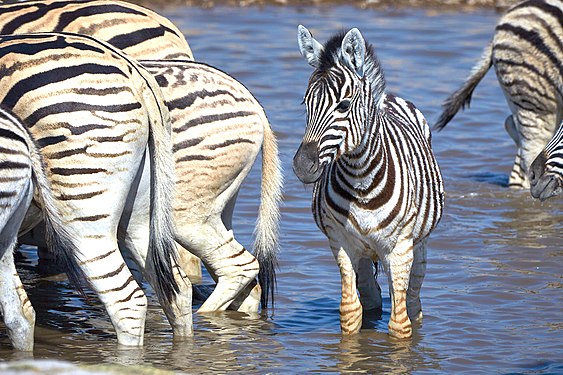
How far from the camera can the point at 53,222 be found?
648 centimetres

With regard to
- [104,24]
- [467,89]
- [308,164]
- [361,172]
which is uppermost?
[104,24]

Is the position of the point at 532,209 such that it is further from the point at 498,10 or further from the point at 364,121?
the point at 498,10

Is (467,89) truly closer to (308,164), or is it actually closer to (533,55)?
(533,55)

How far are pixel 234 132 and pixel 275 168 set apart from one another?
1.93 ft

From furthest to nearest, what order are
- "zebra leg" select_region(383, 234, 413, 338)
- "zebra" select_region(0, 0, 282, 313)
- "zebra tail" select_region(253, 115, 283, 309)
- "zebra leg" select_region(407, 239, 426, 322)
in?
"zebra tail" select_region(253, 115, 283, 309) < "zebra leg" select_region(407, 239, 426, 322) < "zebra" select_region(0, 0, 282, 313) < "zebra leg" select_region(383, 234, 413, 338)

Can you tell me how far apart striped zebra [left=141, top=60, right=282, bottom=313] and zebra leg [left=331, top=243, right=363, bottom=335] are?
76cm

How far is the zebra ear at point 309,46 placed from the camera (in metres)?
6.80

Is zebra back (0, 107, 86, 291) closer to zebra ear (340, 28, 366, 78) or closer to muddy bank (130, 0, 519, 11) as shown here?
zebra ear (340, 28, 366, 78)

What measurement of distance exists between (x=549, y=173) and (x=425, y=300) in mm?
1235

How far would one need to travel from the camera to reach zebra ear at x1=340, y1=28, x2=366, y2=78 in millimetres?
6633

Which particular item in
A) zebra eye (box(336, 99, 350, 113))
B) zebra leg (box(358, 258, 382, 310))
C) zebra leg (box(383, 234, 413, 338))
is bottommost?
zebra leg (box(358, 258, 382, 310))

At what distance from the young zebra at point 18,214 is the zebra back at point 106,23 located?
2.04 metres

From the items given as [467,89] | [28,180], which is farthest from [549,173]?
[467,89]

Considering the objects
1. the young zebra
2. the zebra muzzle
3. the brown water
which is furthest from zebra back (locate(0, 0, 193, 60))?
the zebra muzzle
